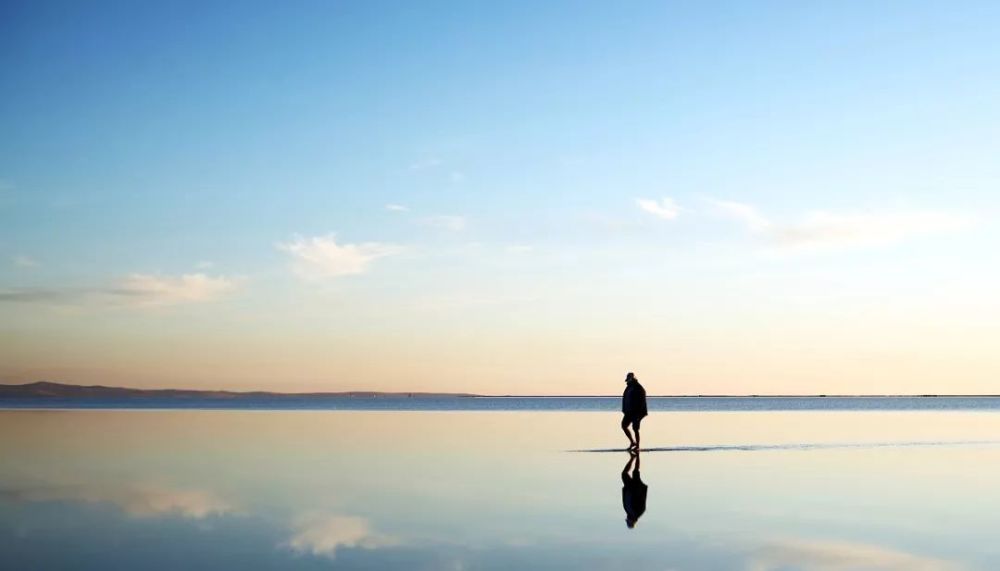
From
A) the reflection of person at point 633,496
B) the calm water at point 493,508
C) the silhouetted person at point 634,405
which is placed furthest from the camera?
the silhouetted person at point 634,405

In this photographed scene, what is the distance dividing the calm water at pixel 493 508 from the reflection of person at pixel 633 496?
15cm

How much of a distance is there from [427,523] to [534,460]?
10350 mm

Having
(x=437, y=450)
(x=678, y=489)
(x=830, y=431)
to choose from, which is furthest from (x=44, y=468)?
(x=830, y=431)

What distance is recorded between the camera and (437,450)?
27.7m

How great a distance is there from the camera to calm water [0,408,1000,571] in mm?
11023

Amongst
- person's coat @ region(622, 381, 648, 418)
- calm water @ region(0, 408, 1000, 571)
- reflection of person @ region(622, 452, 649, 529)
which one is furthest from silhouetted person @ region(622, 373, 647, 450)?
reflection of person @ region(622, 452, 649, 529)

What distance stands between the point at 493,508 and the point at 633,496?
8.22 ft

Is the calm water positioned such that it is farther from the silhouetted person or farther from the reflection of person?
the silhouetted person

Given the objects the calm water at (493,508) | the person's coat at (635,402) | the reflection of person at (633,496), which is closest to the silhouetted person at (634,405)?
the person's coat at (635,402)

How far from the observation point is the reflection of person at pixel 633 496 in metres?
14.1

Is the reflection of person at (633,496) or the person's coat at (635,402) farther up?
the person's coat at (635,402)

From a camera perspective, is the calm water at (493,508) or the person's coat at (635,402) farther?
the person's coat at (635,402)

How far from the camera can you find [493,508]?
14977mm

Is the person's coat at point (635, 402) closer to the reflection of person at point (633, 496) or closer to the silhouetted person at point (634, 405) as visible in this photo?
the silhouetted person at point (634, 405)
